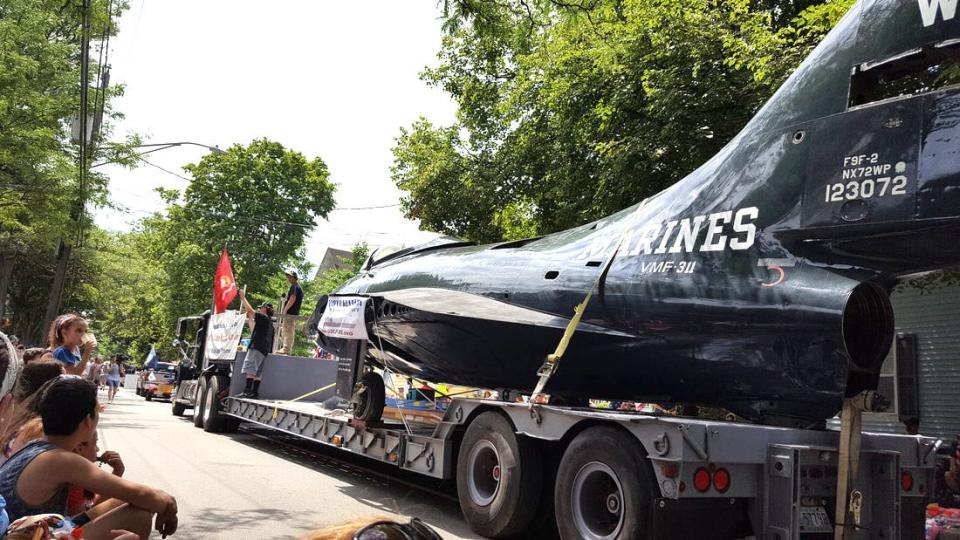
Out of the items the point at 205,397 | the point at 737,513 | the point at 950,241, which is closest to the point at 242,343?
the point at 205,397

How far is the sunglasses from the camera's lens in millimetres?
1510

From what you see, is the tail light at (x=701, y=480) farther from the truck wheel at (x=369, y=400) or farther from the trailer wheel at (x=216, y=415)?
the trailer wheel at (x=216, y=415)

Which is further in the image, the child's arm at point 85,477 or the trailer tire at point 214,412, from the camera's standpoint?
the trailer tire at point 214,412

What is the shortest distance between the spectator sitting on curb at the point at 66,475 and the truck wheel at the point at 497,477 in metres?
3.20

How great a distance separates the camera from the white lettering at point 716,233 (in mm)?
5996

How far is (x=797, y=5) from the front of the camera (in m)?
14.1

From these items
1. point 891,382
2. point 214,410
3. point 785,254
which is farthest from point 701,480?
point 214,410

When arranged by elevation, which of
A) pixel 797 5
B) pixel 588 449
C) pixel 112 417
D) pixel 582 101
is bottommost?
pixel 112 417

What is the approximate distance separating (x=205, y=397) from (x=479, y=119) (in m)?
11.5

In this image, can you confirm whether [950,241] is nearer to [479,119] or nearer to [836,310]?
[836,310]

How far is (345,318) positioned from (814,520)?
6355 mm

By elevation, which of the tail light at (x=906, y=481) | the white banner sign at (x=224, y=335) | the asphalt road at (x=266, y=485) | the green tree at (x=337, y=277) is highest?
the green tree at (x=337, y=277)

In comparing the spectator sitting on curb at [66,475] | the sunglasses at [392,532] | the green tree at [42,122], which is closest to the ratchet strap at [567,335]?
the spectator sitting on curb at [66,475]

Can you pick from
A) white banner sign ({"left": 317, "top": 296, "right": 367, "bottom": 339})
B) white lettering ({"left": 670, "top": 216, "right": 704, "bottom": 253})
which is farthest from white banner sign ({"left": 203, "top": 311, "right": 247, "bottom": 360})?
white lettering ({"left": 670, "top": 216, "right": 704, "bottom": 253})
